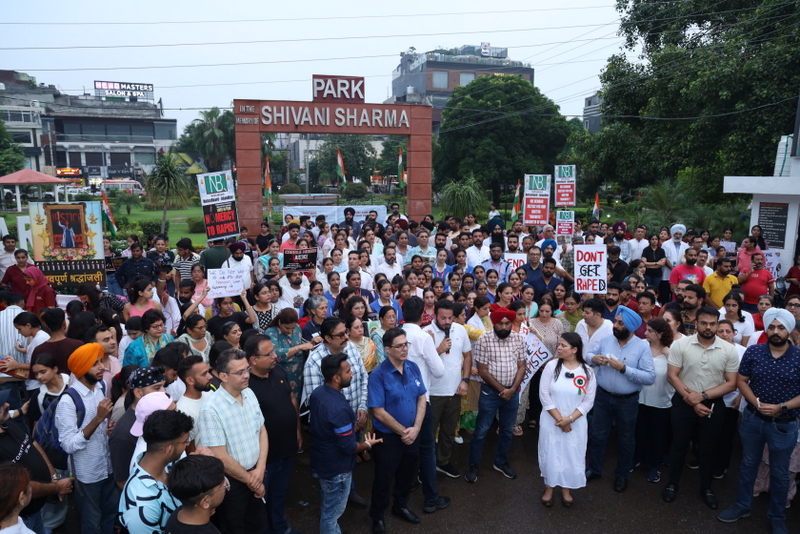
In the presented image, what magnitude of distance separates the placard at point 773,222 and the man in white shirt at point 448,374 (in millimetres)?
9771

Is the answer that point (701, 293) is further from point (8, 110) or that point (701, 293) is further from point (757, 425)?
point (8, 110)

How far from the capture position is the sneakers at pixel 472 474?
571 cm

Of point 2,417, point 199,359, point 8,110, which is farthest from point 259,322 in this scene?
point 8,110

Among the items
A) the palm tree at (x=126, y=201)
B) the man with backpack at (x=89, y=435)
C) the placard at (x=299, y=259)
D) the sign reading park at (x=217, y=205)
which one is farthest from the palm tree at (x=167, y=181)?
the palm tree at (x=126, y=201)

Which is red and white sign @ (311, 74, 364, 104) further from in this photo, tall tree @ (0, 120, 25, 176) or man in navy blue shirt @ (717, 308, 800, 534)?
tall tree @ (0, 120, 25, 176)

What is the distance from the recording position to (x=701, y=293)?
651cm

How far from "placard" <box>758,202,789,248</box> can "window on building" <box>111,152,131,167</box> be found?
8700 cm

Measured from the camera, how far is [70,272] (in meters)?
8.73

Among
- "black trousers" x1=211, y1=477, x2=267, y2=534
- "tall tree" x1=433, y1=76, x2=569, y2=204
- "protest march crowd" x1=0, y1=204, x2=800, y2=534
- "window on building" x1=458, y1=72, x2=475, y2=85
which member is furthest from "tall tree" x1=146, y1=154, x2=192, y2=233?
"window on building" x1=458, y1=72, x2=475, y2=85

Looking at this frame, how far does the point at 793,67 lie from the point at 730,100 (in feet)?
5.72

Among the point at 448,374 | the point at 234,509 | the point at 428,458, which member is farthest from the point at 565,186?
the point at 234,509

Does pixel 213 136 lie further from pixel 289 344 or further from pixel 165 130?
pixel 289 344

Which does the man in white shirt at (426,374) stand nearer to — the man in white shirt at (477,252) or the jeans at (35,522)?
the jeans at (35,522)

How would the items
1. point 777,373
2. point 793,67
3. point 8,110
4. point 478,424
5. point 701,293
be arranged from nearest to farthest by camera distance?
point 777,373, point 478,424, point 701,293, point 793,67, point 8,110
